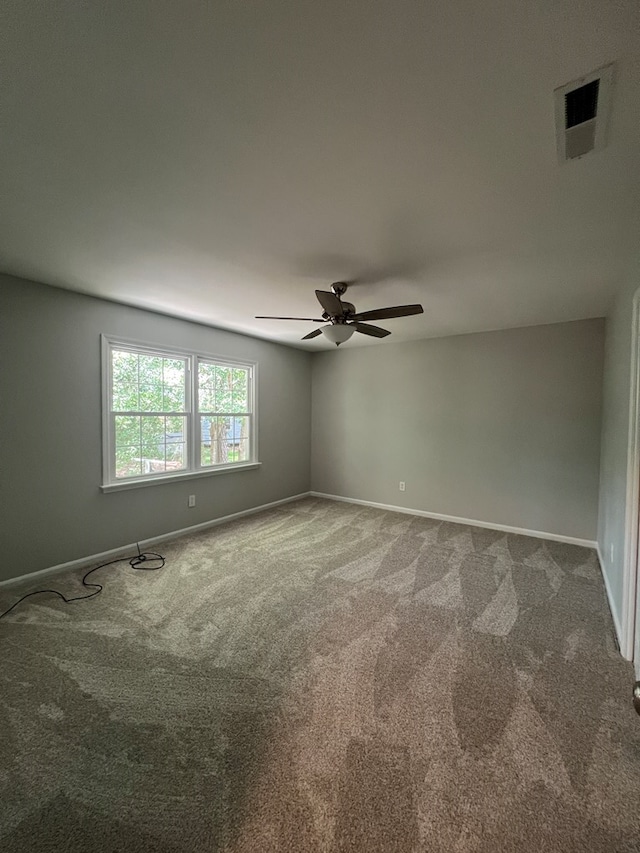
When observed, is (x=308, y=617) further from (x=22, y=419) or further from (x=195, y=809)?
(x=22, y=419)

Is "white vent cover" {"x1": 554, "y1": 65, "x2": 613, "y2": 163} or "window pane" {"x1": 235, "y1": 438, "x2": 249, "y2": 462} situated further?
"window pane" {"x1": 235, "y1": 438, "x2": 249, "y2": 462}

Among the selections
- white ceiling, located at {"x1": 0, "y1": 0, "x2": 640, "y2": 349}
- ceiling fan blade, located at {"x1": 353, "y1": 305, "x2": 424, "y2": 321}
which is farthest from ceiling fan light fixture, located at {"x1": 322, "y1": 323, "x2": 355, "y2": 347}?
white ceiling, located at {"x1": 0, "y1": 0, "x2": 640, "y2": 349}

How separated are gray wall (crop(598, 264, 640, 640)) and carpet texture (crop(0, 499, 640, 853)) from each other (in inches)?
13.0

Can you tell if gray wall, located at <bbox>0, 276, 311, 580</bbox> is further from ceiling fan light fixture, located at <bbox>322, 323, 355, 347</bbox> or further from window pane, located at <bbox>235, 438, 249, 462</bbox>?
ceiling fan light fixture, located at <bbox>322, 323, 355, 347</bbox>

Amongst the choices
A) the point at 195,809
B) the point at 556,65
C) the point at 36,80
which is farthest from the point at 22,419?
the point at 556,65

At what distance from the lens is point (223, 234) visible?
2053 millimetres

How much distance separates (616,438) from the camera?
2.70m

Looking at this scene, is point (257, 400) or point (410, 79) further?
point (257, 400)

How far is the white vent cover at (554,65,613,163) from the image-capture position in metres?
1.08

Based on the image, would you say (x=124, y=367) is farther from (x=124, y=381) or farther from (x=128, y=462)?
(x=128, y=462)

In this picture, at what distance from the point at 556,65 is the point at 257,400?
4251 mm

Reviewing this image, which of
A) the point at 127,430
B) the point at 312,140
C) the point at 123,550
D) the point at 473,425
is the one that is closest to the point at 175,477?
the point at 127,430

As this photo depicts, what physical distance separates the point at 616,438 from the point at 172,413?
13.8 feet

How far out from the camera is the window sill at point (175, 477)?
3.39m
